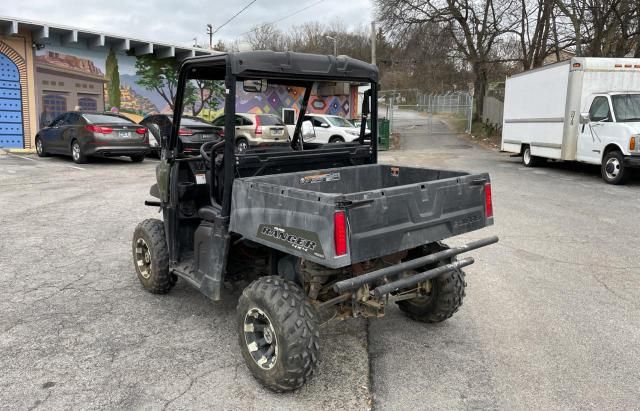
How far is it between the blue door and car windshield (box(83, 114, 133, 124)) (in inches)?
222

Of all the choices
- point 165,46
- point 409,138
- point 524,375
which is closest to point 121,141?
point 165,46

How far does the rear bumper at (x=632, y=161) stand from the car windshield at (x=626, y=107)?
1.02m

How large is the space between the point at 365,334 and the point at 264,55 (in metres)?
2.26

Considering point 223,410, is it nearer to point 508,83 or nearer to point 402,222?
point 402,222

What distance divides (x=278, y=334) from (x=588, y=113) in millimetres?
12238

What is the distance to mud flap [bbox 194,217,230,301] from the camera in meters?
3.69

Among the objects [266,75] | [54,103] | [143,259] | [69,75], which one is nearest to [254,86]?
[266,75]

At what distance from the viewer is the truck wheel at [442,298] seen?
4062 millimetres

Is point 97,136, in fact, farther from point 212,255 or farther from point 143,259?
point 212,255

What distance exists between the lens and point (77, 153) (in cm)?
1483

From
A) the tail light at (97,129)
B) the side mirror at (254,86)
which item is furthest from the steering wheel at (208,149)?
the tail light at (97,129)

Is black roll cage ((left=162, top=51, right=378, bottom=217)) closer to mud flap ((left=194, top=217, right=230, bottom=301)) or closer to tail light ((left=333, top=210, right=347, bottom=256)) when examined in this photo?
mud flap ((left=194, top=217, right=230, bottom=301))

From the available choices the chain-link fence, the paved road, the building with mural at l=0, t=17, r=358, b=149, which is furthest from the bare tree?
the paved road

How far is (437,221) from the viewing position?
3438 millimetres
